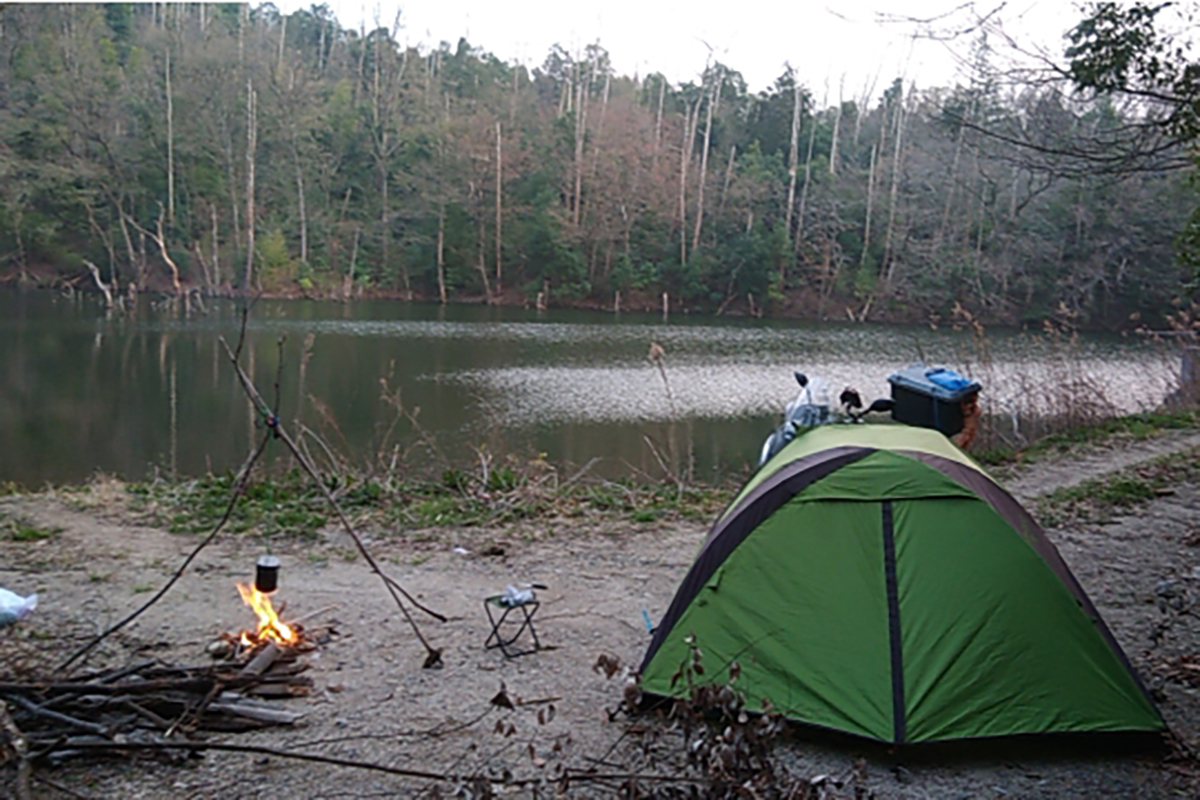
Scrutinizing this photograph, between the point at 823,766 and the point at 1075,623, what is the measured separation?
0.95 m

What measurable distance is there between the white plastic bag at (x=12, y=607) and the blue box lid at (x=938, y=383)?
6.05 meters

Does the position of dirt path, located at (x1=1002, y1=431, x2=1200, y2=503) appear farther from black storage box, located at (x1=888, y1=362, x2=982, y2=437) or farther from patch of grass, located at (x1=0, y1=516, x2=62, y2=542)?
patch of grass, located at (x1=0, y1=516, x2=62, y2=542)

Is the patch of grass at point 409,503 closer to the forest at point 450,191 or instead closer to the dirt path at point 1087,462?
the dirt path at point 1087,462

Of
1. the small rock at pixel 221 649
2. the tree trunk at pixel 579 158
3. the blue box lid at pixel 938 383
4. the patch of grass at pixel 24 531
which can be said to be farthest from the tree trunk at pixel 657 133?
the small rock at pixel 221 649

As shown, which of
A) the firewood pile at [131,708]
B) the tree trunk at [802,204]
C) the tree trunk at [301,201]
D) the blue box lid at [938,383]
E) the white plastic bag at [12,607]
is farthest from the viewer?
the tree trunk at [802,204]

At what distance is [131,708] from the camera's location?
3.03 metres

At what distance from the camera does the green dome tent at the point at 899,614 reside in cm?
301

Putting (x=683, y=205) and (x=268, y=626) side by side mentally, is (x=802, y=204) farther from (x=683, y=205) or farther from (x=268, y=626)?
(x=268, y=626)

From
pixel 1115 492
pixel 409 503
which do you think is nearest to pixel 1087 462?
pixel 1115 492

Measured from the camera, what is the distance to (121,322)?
915 inches

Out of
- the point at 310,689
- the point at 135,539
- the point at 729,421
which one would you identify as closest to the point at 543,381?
the point at 729,421

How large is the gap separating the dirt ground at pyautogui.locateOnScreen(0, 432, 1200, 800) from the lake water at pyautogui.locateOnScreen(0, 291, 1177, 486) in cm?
303

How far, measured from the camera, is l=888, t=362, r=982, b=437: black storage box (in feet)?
24.3

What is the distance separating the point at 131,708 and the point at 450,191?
34.6m
